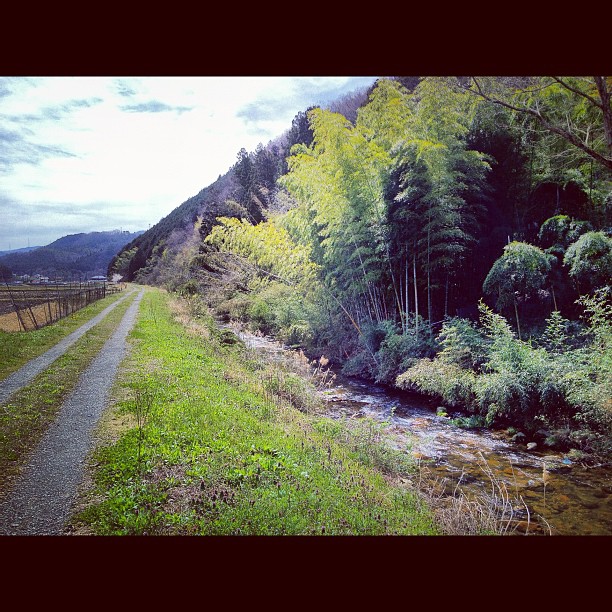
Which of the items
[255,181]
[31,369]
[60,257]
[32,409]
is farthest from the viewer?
[255,181]

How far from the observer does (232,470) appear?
2695 millimetres

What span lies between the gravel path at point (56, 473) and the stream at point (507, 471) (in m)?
2.85

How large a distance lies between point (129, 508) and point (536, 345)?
5.39 m

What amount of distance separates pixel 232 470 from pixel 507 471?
9.23 feet

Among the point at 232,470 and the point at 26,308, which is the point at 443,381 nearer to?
the point at 232,470

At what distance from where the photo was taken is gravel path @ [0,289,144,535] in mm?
2123

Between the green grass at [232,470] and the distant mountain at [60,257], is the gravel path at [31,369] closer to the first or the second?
the green grass at [232,470]

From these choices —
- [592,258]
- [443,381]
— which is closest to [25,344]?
[443,381]

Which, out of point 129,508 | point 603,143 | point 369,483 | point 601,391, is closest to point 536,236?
point 603,143

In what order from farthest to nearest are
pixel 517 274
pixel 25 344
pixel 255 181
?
pixel 255 181 → pixel 25 344 → pixel 517 274

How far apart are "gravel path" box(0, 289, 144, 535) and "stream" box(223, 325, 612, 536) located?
285 cm

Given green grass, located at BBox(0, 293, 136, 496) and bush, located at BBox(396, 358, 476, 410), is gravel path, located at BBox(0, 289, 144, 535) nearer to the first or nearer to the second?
green grass, located at BBox(0, 293, 136, 496)

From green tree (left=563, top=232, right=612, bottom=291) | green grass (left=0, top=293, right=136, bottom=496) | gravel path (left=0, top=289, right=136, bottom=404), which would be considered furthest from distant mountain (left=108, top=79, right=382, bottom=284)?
gravel path (left=0, top=289, right=136, bottom=404)
